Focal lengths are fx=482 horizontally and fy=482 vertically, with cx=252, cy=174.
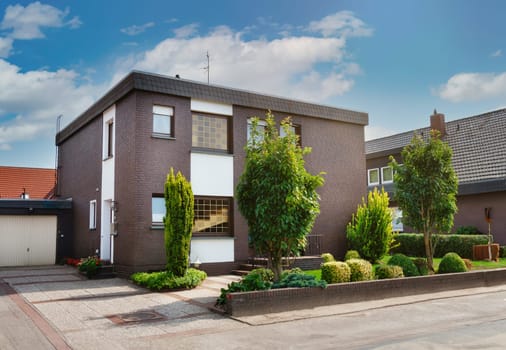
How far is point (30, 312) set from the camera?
1073cm

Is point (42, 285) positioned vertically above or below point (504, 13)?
below

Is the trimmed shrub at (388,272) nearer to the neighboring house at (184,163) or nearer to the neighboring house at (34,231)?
the neighboring house at (184,163)

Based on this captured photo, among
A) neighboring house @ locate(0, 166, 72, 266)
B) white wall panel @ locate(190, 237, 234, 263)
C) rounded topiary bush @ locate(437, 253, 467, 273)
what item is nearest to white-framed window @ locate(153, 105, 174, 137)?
white wall panel @ locate(190, 237, 234, 263)

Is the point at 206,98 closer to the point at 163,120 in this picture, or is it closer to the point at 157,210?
the point at 163,120

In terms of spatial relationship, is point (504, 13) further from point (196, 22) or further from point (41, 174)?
point (41, 174)

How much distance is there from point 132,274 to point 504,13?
48.3 ft

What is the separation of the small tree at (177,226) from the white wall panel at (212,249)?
8.23 feet

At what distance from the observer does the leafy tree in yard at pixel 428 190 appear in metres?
16.1

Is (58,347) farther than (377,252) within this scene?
No

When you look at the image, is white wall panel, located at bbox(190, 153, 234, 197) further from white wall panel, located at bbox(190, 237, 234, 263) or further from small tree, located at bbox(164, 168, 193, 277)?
small tree, located at bbox(164, 168, 193, 277)

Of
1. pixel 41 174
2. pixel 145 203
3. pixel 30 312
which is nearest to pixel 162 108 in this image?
pixel 145 203

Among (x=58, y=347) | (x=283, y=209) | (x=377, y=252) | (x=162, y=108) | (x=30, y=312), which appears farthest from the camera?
(x=377, y=252)

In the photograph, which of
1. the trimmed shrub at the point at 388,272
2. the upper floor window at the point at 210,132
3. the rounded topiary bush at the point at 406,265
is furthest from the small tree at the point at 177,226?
the rounded topiary bush at the point at 406,265

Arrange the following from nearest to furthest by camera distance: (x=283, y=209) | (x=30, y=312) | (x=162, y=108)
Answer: (x=30, y=312) → (x=283, y=209) → (x=162, y=108)
